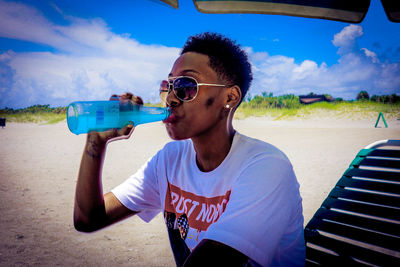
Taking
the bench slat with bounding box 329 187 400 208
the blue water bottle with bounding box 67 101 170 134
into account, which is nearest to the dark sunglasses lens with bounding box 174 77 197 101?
the blue water bottle with bounding box 67 101 170 134

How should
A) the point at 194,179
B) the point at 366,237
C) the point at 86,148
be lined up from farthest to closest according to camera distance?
the point at 366,237 → the point at 194,179 → the point at 86,148

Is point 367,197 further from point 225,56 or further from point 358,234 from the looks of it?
point 225,56

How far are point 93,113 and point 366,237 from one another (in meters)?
2.20

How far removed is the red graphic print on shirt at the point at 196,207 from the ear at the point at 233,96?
64cm

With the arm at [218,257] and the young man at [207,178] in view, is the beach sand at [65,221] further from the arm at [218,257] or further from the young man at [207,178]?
the arm at [218,257]

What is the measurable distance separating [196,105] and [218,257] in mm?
935

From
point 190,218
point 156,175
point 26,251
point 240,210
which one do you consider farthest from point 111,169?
point 240,210

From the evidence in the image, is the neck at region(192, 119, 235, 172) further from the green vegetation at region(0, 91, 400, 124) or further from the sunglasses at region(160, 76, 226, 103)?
the green vegetation at region(0, 91, 400, 124)

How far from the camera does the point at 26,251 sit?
301cm

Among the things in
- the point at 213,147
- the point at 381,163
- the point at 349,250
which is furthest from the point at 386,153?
the point at 213,147

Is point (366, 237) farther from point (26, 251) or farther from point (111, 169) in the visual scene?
point (111, 169)

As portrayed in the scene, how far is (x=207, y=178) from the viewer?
5.05ft

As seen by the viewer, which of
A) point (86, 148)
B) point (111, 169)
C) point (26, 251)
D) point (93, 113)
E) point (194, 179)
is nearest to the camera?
point (93, 113)

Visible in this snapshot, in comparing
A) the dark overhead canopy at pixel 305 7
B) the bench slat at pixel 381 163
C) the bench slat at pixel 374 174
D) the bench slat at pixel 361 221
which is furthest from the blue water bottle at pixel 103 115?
the bench slat at pixel 381 163
